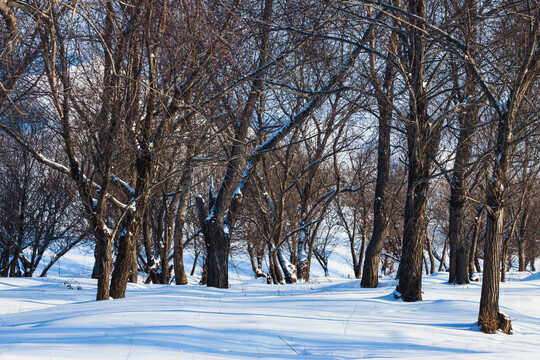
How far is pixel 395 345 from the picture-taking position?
4660mm

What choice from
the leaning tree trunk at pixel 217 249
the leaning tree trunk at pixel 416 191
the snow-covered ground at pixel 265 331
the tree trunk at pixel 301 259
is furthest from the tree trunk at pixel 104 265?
the tree trunk at pixel 301 259

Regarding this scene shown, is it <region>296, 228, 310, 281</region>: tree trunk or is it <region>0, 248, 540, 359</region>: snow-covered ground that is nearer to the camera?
<region>0, 248, 540, 359</region>: snow-covered ground

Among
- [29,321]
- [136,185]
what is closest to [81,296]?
[136,185]

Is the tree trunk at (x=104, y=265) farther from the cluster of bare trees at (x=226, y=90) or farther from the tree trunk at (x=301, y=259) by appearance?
the tree trunk at (x=301, y=259)

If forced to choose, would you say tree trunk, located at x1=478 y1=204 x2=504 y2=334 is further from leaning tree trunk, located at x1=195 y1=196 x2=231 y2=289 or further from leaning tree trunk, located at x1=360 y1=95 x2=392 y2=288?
leaning tree trunk, located at x1=195 y1=196 x2=231 y2=289

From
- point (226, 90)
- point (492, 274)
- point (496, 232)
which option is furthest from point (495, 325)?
point (226, 90)

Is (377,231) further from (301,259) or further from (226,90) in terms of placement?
(301,259)

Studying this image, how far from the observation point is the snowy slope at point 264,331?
4.11 metres

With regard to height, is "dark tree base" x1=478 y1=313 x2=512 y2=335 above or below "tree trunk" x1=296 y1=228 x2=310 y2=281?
below

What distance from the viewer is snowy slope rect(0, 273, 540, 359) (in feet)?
13.5

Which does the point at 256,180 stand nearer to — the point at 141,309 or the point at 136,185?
the point at 136,185

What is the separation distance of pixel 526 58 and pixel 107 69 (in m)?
6.34

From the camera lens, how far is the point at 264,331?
4.90 metres

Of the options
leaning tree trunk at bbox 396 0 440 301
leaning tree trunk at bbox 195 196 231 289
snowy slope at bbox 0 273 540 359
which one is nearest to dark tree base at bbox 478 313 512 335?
snowy slope at bbox 0 273 540 359
